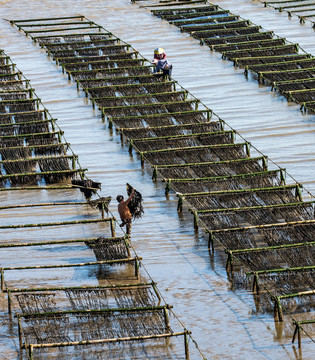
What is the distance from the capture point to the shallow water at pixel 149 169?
1772 cm

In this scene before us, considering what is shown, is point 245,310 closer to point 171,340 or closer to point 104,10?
point 171,340

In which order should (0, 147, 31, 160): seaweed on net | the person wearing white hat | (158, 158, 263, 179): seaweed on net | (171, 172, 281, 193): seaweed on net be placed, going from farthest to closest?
1. the person wearing white hat
2. (0, 147, 31, 160): seaweed on net
3. (158, 158, 263, 179): seaweed on net
4. (171, 172, 281, 193): seaweed on net

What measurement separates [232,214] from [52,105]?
1337 centimetres

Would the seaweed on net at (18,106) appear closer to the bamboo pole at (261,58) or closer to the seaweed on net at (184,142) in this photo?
the seaweed on net at (184,142)

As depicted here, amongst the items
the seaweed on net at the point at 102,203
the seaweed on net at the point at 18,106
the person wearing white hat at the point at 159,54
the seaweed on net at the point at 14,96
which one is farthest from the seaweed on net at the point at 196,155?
the seaweed on net at the point at 14,96

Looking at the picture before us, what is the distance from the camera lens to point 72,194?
25.0 metres

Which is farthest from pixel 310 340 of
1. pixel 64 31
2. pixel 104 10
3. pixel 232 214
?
pixel 104 10

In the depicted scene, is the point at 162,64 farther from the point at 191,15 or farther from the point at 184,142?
the point at 191,15

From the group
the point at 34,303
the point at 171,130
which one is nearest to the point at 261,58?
the point at 171,130

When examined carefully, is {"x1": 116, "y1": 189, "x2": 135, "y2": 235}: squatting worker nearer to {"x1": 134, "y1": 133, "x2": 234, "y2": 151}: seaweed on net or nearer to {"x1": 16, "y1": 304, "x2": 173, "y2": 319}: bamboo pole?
{"x1": 16, "y1": 304, "x2": 173, "y2": 319}: bamboo pole

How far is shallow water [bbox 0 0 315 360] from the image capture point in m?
17.7

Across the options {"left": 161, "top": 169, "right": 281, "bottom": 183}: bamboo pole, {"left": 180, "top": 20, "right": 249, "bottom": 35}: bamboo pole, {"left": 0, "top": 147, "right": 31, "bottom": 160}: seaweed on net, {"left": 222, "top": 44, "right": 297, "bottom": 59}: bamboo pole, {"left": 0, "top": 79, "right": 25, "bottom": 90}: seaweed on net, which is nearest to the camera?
{"left": 161, "top": 169, "right": 281, "bottom": 183}: bamboo pole

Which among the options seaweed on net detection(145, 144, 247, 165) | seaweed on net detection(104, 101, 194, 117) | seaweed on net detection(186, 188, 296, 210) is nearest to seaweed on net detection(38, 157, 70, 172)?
seaweed on net detection(145, 144, 247, 165)

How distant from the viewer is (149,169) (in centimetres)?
2662
